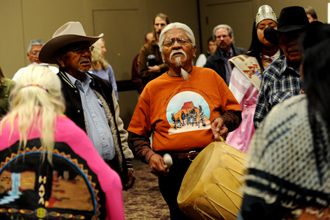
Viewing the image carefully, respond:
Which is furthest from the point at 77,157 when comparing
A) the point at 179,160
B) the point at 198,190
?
the point at 179,160

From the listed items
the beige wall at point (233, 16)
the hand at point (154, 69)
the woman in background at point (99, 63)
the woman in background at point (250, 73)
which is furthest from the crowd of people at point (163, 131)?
the beige wall at point (233, 16)

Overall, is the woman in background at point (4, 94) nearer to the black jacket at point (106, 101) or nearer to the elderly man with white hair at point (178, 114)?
the black jacket at point (106, 101)

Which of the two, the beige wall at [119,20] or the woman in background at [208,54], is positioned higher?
the beige wall at [119,20]

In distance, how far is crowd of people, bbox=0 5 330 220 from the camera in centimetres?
136

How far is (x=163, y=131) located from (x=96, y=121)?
0.47 meters

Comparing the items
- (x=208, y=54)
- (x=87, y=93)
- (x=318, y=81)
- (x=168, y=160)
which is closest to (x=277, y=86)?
(x=168, y=160)

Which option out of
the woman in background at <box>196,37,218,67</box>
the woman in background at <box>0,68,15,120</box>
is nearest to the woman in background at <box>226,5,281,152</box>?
the woman in background at <box>0,68,15,120</box>

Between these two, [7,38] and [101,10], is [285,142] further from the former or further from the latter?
[101,10]

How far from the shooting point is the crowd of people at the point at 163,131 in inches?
53.4

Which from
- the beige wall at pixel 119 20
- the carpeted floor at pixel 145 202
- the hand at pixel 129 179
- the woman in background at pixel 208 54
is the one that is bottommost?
the carpeted floor at pixel 145 202

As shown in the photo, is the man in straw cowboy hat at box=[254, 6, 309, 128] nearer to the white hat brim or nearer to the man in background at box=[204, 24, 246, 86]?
the white hat brim

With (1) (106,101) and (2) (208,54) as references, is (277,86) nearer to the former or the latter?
(1) (106,101)

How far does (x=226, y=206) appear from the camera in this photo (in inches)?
88.2

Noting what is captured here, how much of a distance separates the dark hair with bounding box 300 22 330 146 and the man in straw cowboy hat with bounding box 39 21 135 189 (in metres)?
1.67
